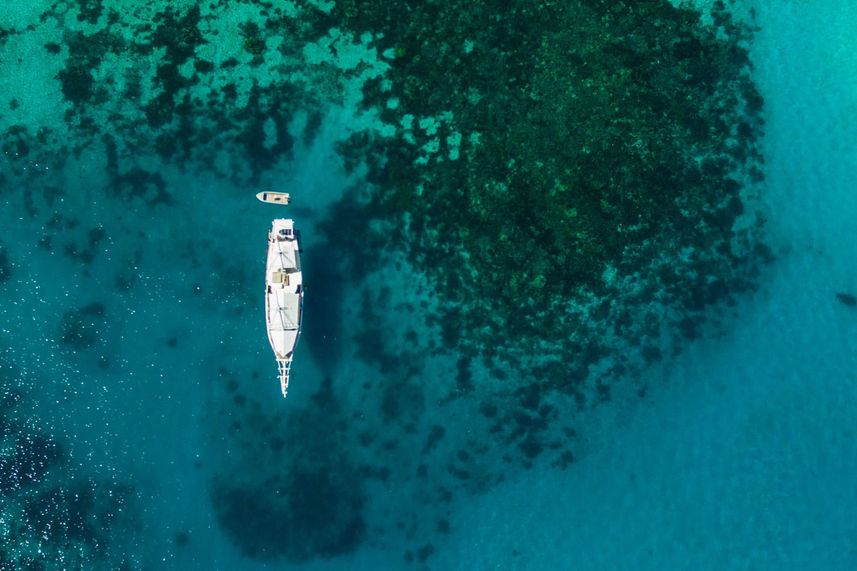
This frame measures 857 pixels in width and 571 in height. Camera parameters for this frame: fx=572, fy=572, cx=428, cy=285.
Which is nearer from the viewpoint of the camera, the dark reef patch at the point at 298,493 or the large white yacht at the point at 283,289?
the large white yacht at the point at 283,289

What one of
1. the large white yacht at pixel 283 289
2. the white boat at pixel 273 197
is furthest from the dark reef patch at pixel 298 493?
the white boat at pixel 273 197

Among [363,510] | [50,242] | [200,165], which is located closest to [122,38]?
[200,165]

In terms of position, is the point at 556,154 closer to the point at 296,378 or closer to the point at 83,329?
the point at 296,378

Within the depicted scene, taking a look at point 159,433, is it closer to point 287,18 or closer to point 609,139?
point 287,18

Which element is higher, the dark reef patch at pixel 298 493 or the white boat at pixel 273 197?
the white boat at pixel 273 197

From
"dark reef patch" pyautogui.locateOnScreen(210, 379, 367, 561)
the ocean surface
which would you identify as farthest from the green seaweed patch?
"dark reef patch" pyautogui.locateOnScreen(210, 379, 367, 561)

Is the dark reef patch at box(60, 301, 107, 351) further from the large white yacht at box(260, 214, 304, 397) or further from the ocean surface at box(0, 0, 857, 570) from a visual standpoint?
the large white yacht at box(260, 214, 304, 397)

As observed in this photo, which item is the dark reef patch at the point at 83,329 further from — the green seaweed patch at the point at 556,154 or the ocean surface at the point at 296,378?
the green seaweed patch at the point at 556,154
